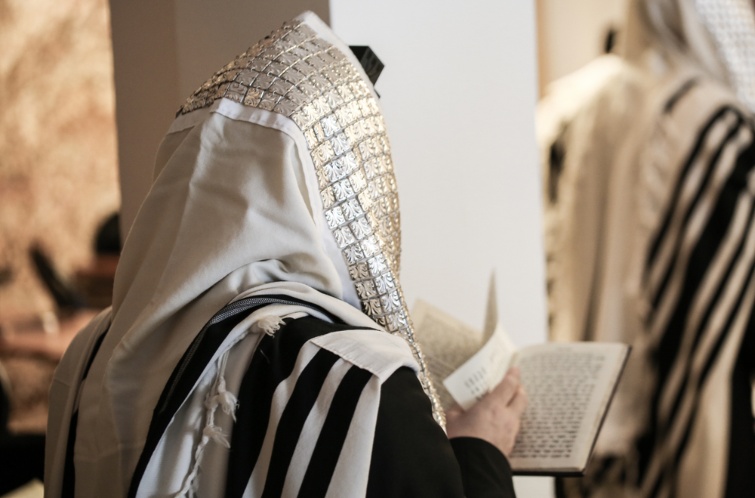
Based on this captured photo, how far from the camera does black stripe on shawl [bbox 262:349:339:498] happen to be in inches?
29.5

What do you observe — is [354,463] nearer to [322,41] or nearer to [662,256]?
[322,41]

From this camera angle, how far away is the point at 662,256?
211 cm

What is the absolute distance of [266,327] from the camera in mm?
769

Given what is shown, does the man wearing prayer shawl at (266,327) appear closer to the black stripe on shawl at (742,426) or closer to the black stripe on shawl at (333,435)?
the black stripe on shawl at (333,435)

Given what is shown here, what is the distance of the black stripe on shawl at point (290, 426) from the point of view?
0.75m

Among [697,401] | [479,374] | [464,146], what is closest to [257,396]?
[479,374]

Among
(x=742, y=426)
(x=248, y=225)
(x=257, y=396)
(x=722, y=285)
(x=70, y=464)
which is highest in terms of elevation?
(x=248, y=225)

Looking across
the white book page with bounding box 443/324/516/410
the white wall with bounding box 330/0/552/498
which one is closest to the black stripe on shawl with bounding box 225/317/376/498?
the white book page with bounding box 443/324/516/410

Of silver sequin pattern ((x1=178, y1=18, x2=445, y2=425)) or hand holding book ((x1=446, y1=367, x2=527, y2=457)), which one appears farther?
hand holding book ((x1=446, y1=367, x2=527, y2=457))

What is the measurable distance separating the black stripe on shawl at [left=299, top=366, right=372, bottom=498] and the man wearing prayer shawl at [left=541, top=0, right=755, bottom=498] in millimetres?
1474

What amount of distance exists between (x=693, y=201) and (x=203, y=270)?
1516 millimetres

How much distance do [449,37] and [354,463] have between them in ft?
2.92

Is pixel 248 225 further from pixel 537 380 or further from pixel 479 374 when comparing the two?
pixel 537 380

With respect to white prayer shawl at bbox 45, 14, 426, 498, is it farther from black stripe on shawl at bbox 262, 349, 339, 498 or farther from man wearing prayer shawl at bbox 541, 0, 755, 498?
man wearing prayer shawl at bbox 541, 0, 755, 498
